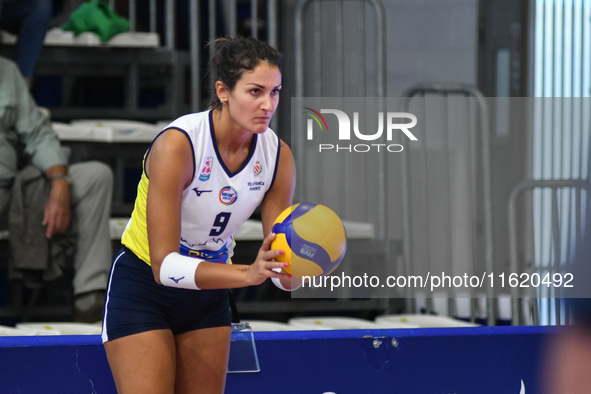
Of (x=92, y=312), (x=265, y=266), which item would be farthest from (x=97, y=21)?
(x=265, y=266)

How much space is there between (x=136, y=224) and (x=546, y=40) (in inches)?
143

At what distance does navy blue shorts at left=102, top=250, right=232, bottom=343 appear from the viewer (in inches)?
68.0

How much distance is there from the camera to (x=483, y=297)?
3.73 m

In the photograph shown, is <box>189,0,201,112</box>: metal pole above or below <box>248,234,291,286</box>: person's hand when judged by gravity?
above

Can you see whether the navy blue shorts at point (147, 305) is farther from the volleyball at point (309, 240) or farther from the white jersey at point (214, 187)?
the volleyball at point (309, 240)

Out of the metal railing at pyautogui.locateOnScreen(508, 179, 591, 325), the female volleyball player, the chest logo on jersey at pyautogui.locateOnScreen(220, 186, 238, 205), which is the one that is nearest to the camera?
the female volleyball player

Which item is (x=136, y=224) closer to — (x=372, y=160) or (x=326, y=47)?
(x=372, y=160)

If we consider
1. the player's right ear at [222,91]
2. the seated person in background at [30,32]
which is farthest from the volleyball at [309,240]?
the seated person in background at [30,32]

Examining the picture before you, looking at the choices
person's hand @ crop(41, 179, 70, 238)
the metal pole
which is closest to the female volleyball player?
person's hand @ crop(41, 179, 70, 238)

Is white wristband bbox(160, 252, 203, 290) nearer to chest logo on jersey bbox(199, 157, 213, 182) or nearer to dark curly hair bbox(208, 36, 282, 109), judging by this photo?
chest logo on jersey bbox(199, 157, 213, 182)

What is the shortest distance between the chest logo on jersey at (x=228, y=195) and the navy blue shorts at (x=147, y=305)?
278 millimetres

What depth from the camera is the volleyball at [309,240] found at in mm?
1567

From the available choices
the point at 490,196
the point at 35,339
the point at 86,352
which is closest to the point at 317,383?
the point at 86,352

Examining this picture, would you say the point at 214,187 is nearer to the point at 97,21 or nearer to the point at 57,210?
the point at 57,210
